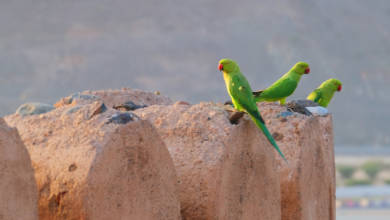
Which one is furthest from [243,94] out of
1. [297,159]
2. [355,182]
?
[355,182]

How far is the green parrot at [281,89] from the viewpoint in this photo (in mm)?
5382

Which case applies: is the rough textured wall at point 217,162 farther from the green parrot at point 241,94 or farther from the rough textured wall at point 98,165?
the rough textured wall at point 98,165

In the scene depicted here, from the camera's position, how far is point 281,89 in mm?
5598

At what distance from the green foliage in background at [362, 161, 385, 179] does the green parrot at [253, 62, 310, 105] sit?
1933 inches

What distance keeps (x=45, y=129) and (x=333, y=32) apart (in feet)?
240

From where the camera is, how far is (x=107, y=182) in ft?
10.2

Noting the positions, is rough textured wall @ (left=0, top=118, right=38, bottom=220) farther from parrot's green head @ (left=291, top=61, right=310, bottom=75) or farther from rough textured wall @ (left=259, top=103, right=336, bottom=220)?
parrot's green head @ (left=291, top=61, right=310, bottom=75)

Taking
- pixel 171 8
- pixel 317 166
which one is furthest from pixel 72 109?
pixel 171 8

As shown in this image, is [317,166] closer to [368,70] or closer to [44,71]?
[44,71]

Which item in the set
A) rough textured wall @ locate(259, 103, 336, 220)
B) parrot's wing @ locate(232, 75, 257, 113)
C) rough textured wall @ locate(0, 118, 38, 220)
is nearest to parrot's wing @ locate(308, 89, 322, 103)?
rough textured wall @ locate(259, 103, 336, 220)

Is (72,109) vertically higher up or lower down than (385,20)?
lower down

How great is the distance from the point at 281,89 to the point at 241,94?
1.18 metres

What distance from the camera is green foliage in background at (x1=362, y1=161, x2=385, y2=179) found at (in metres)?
53.8

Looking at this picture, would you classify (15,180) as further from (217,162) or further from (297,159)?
(297,159)
